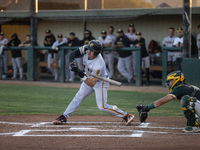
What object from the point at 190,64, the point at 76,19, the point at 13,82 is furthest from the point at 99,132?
the point at 76,19

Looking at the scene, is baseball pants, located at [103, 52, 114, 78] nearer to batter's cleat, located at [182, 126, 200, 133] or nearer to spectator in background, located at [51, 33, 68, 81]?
spectator in background, located at [51, 33, 68, 81]

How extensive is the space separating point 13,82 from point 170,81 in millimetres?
9357

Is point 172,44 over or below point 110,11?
below

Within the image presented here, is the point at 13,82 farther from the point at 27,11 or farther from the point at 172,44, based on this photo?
the point at 172,44

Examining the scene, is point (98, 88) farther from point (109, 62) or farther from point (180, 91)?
point (109, 62)

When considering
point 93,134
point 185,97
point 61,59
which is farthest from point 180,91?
point 61,59

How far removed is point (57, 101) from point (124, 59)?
438cm

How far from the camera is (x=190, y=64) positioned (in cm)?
1080

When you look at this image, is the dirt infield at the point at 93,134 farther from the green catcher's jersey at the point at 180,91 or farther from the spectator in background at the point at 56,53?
the spectator in background at the point at 56,53

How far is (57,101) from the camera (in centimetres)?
919

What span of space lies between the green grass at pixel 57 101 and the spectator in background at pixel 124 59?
1.75 m

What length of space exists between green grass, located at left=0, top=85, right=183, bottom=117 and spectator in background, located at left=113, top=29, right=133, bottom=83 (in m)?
1.75

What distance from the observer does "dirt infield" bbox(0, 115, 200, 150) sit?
15.0 feet

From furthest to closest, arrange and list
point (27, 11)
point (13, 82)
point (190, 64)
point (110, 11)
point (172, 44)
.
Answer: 1. point (27, 11)
2. point (110, 11)
3. point (13, 82)
4. point (172, 44)
5. point (190, 64)
